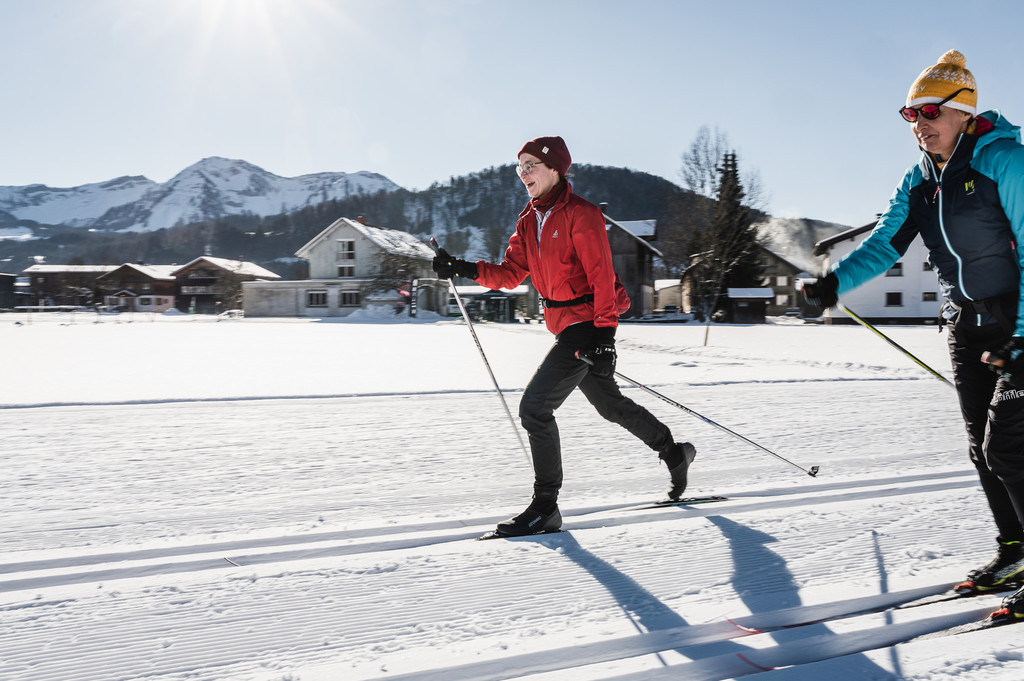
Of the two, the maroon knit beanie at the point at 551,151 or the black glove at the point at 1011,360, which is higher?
the maroon knit beanie at the point at 551,151

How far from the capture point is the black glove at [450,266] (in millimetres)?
2982

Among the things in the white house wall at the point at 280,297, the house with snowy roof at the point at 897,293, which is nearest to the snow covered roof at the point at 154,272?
the white house wall at the point at 280,297

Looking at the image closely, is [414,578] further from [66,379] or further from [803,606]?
[66,379]

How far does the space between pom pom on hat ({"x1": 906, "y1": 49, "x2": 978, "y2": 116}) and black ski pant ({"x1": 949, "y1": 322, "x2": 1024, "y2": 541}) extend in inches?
27.4

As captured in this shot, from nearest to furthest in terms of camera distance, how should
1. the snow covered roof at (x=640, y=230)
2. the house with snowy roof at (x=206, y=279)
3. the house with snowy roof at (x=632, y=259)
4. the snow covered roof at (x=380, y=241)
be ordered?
1. the house with snowy roof at (x=632, y=259)
2. the snow covered roof at (x=640, y=230)
3. the snow covered roof at (x=380, y=241)
4. the house with snowy roof at (x=206, y=279)

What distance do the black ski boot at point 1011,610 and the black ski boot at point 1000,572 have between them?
14 cm

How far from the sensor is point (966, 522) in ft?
9.01

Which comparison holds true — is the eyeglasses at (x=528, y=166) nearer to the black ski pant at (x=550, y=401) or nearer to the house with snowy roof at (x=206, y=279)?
the black ski pant at (x=550, y=401)

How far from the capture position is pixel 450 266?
306cm

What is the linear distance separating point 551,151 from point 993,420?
1.83m

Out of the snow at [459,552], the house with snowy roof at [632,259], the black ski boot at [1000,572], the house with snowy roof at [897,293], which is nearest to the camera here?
the snow at [459,552]

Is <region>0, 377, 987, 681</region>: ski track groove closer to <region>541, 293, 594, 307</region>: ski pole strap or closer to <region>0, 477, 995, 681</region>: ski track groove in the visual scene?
<region>0, 477, 995, 681</region>: ski track groove

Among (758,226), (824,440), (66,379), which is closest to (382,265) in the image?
(758,226)

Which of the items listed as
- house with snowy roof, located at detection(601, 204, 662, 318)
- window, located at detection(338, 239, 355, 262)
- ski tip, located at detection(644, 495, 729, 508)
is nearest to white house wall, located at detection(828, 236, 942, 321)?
house with snowy roof, located at detection(601, 204, 662, 318)
